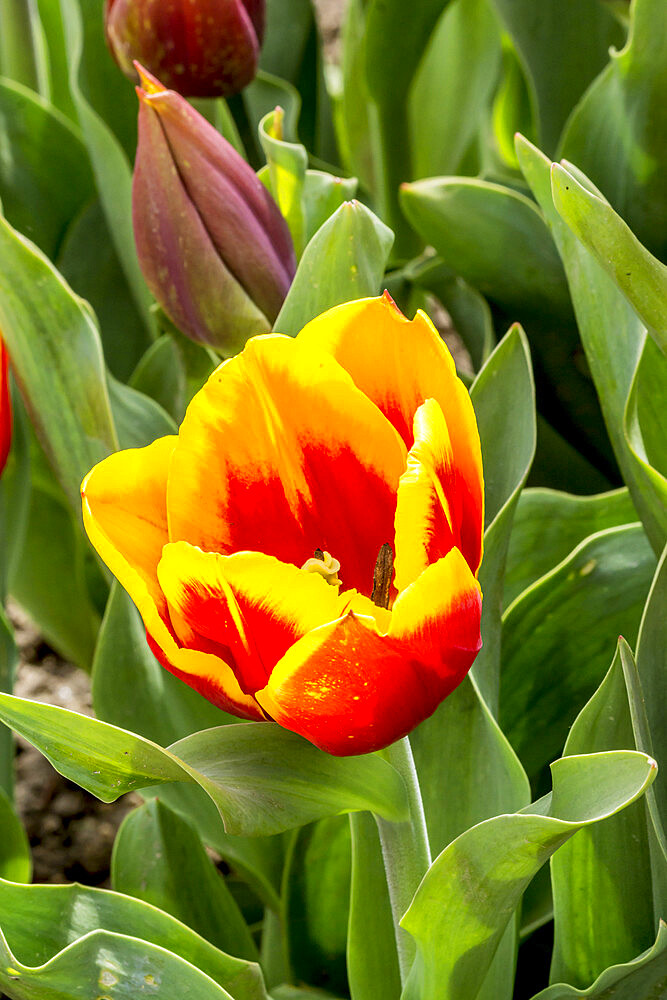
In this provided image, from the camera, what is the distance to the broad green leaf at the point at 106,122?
0.76 meters

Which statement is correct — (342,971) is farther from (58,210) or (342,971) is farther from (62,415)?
(58,210)

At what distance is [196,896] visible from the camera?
0.59m

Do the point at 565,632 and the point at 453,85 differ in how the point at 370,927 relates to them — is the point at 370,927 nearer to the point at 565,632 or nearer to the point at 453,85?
the point at 565,632

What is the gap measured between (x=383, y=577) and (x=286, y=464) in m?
0.05

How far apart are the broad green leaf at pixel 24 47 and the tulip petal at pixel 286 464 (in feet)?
2.11

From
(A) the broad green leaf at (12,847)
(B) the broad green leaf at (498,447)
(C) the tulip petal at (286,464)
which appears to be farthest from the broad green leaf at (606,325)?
(A) the broad green leaf at (12,847)

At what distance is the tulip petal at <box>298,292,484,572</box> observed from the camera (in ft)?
1.14

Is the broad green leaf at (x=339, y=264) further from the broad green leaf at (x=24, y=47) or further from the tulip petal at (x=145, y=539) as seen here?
the broad green leaf at (x=24, y=47)

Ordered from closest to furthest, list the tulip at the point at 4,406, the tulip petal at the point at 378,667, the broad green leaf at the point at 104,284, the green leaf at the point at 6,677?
the tulip petal at the point at 378,667
the tulip at the point at 4,406
the green leaf at the point at 6,677
the broad green leaf at the point at 104,284

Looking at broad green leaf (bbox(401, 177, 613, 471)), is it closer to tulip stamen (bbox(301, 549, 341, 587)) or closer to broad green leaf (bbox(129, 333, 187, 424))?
broad green leaf (bbox(129, 333, 187, 424))

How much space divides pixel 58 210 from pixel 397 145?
12.3 inches

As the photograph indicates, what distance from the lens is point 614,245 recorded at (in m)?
0.39

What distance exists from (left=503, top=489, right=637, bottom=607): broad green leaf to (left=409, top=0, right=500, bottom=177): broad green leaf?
1.55 ft

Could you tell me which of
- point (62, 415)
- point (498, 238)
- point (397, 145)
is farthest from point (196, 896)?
point (397, 145)
